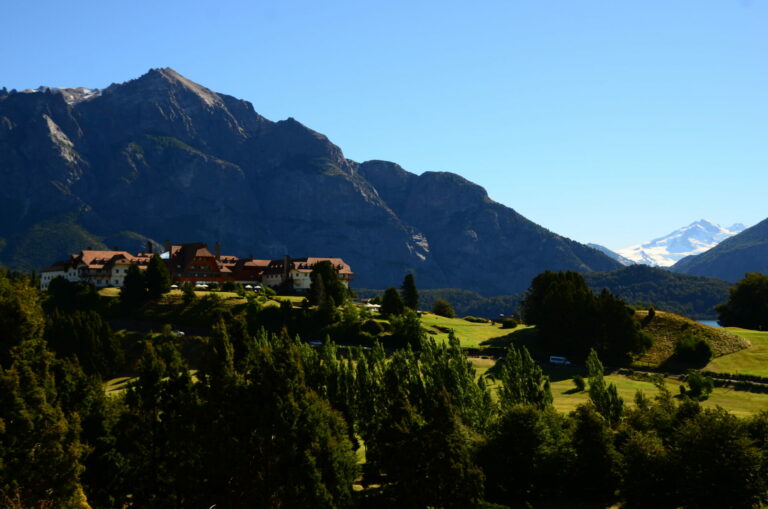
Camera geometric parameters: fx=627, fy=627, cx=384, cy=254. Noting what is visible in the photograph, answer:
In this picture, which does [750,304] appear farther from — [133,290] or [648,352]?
[133,290]

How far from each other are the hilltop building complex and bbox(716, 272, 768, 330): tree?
96.0m

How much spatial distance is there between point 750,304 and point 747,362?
47072mm

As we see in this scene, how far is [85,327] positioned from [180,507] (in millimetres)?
72347

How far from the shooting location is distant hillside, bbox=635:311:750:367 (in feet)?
340

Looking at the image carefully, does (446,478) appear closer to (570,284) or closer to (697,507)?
(697,507)

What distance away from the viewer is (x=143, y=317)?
12438cm

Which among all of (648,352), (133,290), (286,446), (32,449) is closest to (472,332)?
(648,352)

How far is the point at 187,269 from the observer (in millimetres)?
165625

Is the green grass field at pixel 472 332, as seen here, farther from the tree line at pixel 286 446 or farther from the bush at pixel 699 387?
the tree line at pixel 286 446

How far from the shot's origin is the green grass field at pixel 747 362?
93.2 m

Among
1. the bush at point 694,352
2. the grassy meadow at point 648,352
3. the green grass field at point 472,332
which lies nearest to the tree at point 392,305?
the green grass field at point 472,332

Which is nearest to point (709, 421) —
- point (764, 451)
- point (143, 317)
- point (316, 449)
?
point (764, 451)

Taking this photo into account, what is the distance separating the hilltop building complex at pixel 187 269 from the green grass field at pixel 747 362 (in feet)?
324

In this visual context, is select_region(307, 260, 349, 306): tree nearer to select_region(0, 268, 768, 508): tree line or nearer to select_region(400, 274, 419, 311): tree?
select_region(400, 274, 419, 311): tree
